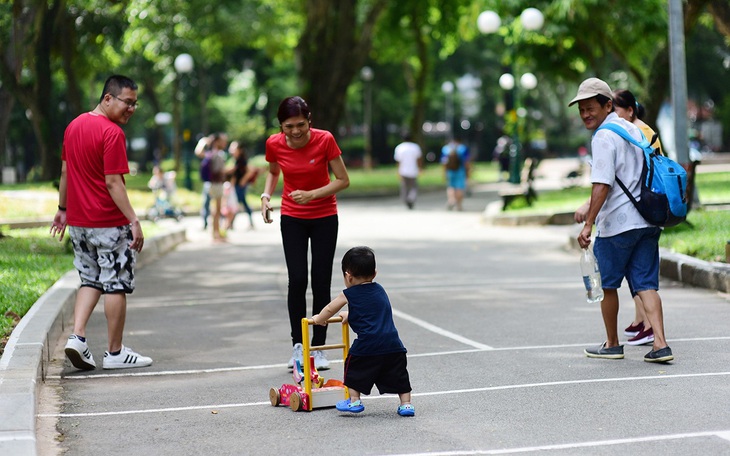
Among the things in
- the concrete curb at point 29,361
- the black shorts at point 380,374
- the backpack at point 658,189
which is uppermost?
the backpack at point 658,189

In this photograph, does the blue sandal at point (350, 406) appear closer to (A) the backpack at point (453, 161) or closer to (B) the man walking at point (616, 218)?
(B) the man walking at point (616, 218)

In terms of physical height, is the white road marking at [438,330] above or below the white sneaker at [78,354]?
below

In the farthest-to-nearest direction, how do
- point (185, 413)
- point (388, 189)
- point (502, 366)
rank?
point (388, 189) → point (502, 366) → point (185, 413)

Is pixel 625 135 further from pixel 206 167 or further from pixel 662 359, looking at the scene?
pixel 206 167

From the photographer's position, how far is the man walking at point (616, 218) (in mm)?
7918

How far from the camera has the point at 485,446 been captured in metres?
5.77

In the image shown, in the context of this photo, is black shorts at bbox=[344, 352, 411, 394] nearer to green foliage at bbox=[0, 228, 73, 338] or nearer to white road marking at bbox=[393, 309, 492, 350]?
white road marking at bbox=[393, 309, 492, 350]

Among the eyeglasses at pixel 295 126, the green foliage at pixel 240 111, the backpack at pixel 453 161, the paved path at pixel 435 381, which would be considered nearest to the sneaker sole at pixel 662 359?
the paved path at pixel 435 381

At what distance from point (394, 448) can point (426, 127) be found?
9037 centimetres

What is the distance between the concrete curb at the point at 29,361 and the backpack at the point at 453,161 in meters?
15.5

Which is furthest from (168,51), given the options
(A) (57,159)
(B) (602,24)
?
(B) (602,24)

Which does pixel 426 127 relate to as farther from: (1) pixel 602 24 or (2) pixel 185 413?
(2) pixel 185 413

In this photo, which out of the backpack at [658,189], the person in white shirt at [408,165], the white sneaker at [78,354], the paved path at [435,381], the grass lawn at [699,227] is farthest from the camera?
the person in white shirt at [408,165]

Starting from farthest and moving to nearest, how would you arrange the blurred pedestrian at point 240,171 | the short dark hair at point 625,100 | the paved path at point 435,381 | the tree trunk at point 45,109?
the tree trunk at point 45,109, the blurred pedestrian at point 240,171, the short dark hair at point 625,100, the paved path at point 435,381
